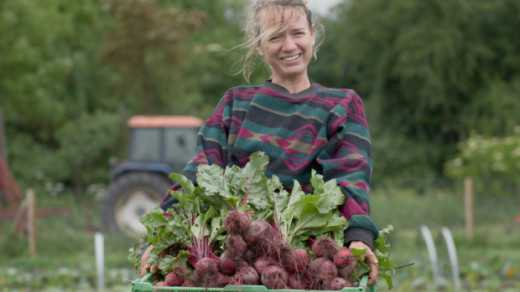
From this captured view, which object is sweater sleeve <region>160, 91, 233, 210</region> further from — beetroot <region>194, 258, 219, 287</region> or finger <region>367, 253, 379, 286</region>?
finger <region>367, 253, 379, 286</region>

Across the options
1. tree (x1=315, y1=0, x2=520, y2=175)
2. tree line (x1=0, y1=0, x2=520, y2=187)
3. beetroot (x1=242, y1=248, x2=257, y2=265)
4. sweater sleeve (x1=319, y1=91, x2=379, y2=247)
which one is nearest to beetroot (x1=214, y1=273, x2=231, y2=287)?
beetroot (x1=242, y1=248, x2=257, y2=265)

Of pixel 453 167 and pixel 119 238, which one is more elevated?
pixel 453 167

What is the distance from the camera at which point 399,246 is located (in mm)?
9281

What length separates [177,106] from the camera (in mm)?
17641

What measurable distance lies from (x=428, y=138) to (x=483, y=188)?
10.6 m

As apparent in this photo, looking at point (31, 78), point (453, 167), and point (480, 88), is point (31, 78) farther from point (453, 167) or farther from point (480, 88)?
point (480, 88)

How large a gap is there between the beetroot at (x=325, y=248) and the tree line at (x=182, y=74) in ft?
44.6

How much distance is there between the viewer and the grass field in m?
7.43

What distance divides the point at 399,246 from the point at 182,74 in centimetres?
1137

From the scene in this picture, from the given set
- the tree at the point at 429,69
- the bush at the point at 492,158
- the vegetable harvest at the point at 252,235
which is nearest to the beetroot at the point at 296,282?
the vegetable harvest at the point at 252,235

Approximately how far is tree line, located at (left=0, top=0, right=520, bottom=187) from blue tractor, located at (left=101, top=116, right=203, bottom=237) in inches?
211

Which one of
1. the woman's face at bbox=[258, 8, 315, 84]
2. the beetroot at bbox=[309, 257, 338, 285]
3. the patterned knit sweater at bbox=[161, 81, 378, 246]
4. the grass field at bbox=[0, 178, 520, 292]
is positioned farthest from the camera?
the grass field at bbox=[0, 178, 520, 292]

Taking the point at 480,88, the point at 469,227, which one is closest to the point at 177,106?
the point at 480,88

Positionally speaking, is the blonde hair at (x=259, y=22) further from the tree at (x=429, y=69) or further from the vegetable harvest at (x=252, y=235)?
the tree at (x=429, y=69)
